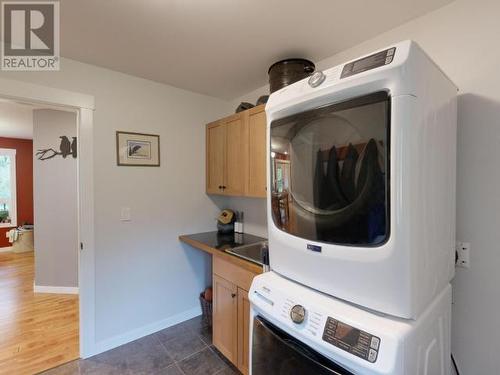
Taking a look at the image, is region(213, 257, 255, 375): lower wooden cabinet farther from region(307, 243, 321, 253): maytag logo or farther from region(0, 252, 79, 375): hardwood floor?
region(0, 252, 79, 375): hardwood floor

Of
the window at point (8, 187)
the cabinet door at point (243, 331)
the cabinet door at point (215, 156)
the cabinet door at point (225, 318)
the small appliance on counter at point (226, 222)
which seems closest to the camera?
the cabinet door at point (243, 331)

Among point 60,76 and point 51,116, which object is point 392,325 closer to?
point 60,76

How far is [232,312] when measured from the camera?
188 cm

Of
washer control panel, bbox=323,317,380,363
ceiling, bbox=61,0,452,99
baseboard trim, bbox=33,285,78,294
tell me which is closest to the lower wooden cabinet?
washer control panel, bbox=323,317,380,363

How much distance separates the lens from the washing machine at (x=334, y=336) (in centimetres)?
73

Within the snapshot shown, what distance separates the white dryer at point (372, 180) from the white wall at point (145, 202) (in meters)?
1.62

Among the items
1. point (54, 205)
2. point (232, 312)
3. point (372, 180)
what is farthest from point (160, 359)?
point (54, 205)

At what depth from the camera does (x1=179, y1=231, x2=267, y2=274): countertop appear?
71.1 inches

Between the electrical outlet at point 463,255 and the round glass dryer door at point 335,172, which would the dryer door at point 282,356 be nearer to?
the round glass dryer door at point 335,172

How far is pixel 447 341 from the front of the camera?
3.47ft

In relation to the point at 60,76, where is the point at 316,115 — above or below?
below

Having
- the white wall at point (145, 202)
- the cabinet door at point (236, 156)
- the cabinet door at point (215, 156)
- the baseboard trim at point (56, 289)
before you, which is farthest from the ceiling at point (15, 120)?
the baseboard trim at point (56, 289)

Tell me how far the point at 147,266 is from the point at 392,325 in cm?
213

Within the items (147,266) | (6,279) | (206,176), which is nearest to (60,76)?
(206,176)
